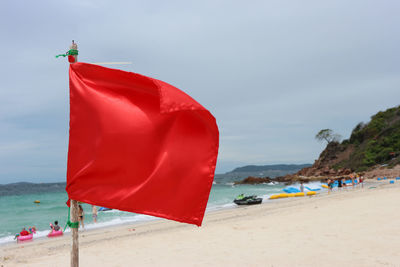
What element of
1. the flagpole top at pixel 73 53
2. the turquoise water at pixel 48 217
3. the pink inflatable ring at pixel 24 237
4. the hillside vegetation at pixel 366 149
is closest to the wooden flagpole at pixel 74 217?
the flagpole top at pixel 73 53

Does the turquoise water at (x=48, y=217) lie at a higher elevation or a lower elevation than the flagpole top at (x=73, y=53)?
lower

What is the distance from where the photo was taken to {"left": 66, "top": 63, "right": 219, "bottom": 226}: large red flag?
3.54 meters

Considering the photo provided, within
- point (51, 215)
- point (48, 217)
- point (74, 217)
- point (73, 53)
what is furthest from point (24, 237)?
point (51, 215)

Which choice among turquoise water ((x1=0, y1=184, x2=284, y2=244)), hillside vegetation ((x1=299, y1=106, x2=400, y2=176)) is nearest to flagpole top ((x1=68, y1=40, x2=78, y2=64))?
turquoise water ((x1=0, y1=184, x2=284, y2=244))

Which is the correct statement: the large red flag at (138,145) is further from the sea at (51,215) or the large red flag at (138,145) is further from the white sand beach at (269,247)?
the sea at (51,215)

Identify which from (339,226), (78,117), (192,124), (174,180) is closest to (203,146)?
(192,124)

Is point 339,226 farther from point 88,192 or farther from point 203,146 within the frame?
point 88,192

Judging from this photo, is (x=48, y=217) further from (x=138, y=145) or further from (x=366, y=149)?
(x=366, y=149)

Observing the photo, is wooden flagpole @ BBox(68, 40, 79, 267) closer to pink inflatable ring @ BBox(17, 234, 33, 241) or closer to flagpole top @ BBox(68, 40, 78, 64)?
flagpole top @ BBox(68, 40, 78, 64)

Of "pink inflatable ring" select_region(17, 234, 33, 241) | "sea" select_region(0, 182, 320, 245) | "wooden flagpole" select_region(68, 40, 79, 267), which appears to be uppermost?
"wooden flagpole" select_region(68, 40, 79, 267)

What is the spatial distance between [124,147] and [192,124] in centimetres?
83

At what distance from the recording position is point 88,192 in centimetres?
354

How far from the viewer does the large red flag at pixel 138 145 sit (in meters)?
3.54

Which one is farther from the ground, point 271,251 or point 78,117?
point 78,117
